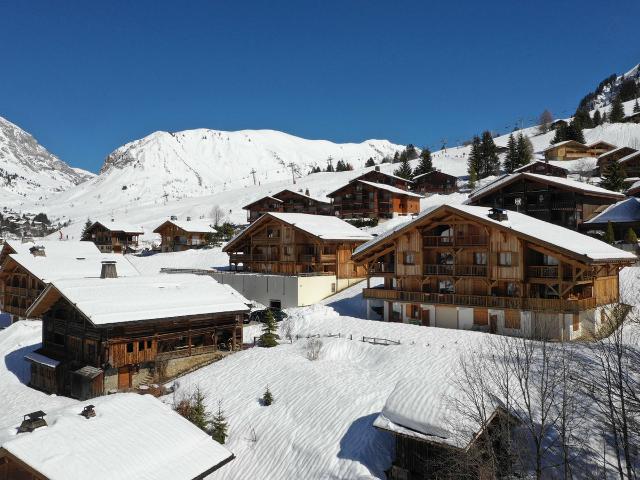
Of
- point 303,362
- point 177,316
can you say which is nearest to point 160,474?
point 303,362

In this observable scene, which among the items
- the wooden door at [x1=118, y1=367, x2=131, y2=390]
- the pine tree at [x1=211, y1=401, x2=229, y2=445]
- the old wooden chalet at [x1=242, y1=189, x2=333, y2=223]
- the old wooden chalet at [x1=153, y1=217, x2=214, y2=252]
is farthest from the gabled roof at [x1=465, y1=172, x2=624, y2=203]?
the pine tree at [x1=211, y1=401, x2=229, y2=445]

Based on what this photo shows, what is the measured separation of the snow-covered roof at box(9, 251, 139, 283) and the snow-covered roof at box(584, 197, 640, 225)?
46579 millimetres

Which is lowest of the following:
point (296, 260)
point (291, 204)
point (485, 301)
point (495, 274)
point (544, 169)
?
point (485, 301)

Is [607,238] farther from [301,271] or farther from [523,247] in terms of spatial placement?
[301,271]

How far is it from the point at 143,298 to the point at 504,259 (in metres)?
22.1

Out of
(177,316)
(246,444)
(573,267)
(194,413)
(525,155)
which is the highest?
(525,155)

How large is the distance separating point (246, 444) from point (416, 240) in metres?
18.6

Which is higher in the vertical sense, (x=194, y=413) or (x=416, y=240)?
(x=416, y=240)

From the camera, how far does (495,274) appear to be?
102 feet

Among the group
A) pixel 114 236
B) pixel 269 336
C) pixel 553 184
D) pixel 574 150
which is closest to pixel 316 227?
pixel 269 336

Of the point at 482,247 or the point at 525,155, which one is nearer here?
the point at 482,247

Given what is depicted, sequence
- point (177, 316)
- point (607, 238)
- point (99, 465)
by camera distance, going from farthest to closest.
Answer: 1. point (607, 238)
2. point (177, 316)
3. point (99, 465)

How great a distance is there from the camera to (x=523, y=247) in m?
30.2

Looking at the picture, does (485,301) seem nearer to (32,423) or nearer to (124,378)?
(124,378)
